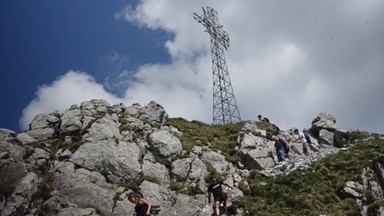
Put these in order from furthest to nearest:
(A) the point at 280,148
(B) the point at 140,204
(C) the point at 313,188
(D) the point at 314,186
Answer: (A) the point at 280,148 < (D) the point at 314,186 < (C) the point at 313,188 < (B) the point at 140,204

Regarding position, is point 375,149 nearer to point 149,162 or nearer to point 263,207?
point 263,207

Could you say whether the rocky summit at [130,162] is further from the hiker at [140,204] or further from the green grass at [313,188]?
the hiker at [140,204]

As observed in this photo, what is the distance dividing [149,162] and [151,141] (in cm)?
333

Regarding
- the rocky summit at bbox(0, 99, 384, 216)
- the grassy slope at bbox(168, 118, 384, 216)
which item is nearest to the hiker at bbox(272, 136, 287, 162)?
the rocky summit at bbox(0, 99, 384, 216)

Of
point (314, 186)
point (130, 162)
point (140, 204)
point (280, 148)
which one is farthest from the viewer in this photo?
point (280, 148)

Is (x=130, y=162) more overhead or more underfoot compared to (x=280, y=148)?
more underfoot

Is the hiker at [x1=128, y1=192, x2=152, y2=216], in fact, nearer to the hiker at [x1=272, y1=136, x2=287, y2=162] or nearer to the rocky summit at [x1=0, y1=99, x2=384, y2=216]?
the rocky summit at [x1=0, y1=99, x2=384, y2=216]

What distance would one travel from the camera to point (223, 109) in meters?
52.0

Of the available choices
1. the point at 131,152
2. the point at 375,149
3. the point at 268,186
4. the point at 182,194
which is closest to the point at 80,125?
the point at 131,152

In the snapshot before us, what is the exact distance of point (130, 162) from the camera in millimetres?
29844

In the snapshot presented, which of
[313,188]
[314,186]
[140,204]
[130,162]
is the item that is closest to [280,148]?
[314,186]

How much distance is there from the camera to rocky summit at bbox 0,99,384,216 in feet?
80.3

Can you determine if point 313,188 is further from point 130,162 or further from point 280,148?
point 130,162

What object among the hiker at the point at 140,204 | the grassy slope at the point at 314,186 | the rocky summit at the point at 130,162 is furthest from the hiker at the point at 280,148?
the hiker at the point at 140,204
